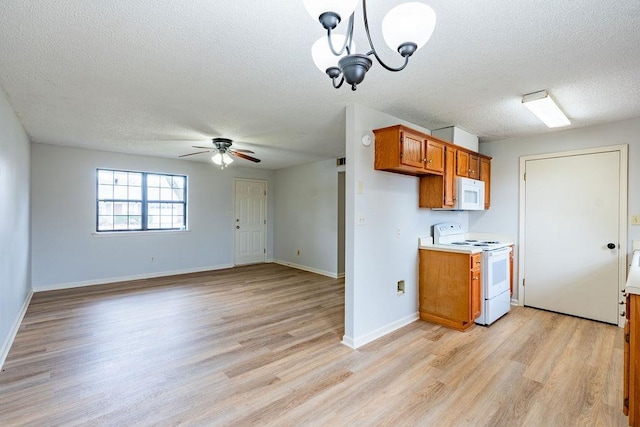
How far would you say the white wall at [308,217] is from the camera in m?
6.06

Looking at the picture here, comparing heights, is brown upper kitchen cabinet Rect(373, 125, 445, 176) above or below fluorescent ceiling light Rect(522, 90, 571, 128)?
below

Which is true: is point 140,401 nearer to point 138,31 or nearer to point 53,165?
point 138,31

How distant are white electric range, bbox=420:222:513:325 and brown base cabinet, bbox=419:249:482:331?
0.06m

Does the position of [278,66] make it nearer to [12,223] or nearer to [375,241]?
[375,241]

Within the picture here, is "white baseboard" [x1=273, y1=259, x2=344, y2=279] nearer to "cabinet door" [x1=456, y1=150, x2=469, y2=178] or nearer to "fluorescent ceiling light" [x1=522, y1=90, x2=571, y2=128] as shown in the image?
"cabinet door" [x1=456, y1=150, x2=469, y2=178]

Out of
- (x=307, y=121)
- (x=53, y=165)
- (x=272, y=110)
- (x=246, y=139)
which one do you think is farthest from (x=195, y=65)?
(x=53, y=165)

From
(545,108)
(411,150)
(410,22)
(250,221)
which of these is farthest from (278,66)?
(250,221)

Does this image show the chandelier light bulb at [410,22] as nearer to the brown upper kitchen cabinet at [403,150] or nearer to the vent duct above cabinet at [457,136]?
the brown upper kitchen cabinet at [403,150]

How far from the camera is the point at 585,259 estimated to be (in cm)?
363

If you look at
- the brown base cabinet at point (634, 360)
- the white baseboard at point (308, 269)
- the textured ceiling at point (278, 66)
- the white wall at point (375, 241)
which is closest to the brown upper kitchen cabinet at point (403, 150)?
the white wall at point (375, 241)

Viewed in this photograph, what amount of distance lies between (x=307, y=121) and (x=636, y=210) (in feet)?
12.2

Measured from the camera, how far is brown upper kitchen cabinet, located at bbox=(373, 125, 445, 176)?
288 centimetres

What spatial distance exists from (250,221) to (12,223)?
431 centimetres

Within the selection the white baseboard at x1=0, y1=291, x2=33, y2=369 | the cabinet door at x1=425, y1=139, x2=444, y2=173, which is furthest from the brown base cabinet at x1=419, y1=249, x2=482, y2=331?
the white baseboard at x1=0, y1=291, x2=33, y2=369
